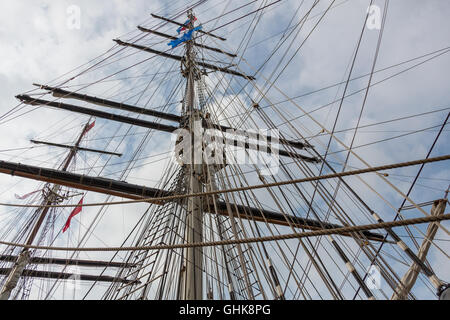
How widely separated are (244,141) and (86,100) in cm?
614

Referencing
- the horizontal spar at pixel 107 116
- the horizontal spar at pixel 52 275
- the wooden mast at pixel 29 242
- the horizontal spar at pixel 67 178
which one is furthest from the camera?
the horizontal spar at pixel 52 275

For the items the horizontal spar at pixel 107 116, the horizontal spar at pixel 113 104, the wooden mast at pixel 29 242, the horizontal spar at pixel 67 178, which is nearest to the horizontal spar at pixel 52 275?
the wooden mast at pixel 29 242

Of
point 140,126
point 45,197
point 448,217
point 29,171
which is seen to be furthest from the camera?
point 45,197

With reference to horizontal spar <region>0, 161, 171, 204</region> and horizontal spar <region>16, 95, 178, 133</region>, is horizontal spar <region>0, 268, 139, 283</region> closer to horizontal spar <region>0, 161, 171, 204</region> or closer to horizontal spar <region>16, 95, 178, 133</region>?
horizontal spar <region>0, 161, 171, 204</region>

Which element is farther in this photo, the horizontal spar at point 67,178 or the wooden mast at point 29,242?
the wooden mast at point 29,242

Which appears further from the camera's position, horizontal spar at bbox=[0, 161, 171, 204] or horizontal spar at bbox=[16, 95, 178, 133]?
horizontal spar at bbox=[16, 95, 178, 133]

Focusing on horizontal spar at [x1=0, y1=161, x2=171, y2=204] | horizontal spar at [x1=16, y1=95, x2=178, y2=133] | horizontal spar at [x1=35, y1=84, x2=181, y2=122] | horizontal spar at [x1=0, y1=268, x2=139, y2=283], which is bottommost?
horizontal spar at [x1=0, y1=161, x2=171, y2=204]

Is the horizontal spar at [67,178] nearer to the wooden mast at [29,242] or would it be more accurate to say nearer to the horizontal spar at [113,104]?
the wooden mast at [29,242]

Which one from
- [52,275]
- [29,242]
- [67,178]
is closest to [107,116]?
[67,178]

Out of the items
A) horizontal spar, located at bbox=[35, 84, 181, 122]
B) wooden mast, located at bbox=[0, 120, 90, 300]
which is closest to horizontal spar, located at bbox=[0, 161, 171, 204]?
wooden mast, located at bbox=[0, 120, 90, 300]

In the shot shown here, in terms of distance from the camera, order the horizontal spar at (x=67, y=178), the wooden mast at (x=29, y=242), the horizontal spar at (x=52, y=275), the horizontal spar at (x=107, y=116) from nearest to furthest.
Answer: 1. the horizontal spar at (x=67, y=178)
2. the wooden mast at (x=29, y=242)
3. the horizontal spar at (x=107, y=116)
4. the horizontal spar at (x=52, y=275)
